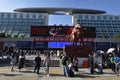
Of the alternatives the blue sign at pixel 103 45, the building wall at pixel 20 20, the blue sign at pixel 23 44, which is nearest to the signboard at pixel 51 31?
the blue sign at pixel 23 44

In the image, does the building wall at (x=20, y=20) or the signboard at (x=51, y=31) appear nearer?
the signboard at (x=51, y=31)

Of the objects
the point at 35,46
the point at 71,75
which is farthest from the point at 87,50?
the point at 35,46

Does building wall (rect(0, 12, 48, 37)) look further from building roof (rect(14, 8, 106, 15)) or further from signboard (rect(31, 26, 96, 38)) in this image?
signboard (rect(31, 26, 96, 38))

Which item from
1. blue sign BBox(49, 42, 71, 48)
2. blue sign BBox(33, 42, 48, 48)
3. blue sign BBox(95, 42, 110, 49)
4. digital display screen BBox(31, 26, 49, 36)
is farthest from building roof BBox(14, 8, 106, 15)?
digital display screen BBox(31, 26, 49, 36)

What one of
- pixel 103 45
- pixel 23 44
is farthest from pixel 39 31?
pixel 103 45

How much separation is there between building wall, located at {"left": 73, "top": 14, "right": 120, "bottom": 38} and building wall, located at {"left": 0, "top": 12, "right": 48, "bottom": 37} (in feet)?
65.4

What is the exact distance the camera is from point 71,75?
22.1 m

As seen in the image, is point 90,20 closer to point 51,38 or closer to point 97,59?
point 51,38

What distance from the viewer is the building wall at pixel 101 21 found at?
161m

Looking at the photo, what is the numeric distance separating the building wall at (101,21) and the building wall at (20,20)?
19.9m

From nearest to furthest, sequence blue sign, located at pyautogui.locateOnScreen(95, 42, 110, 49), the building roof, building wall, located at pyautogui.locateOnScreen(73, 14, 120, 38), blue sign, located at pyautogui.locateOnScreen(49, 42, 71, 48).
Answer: blue sign, located at pyautogui.locateOnScreen(49, 42, 71, 48) → blue sign, located at pyautogui.locateOnScreen(95, 42, 110, 49) → building wall, located at pyautogui.locateOnScreen(73, 14, 120, 38) → the building roof

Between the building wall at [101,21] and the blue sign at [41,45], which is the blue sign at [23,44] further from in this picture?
the building wall at [101,21]

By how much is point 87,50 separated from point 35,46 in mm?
74792

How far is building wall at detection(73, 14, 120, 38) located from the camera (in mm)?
160750
